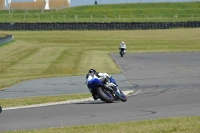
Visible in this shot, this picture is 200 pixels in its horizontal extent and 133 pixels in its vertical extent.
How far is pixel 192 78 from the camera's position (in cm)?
2780

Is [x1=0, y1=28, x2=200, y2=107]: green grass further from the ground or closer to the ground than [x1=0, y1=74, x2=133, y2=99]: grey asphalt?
closer to the ground

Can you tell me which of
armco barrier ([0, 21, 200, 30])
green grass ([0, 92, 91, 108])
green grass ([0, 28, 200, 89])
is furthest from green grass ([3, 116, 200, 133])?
armco barrier ([0, 21, 200, 30])

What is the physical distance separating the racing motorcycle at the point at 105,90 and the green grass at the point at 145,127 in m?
4.78

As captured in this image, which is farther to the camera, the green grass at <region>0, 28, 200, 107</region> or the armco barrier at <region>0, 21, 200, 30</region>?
the armco barrier at <region>0, 21, 200, 30</region>

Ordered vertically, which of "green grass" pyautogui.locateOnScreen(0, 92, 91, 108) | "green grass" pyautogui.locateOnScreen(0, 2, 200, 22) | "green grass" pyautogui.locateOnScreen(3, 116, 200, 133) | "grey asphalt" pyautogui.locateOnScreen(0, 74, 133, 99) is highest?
"green grass" pyautogui.locateOnScreen(3, 116, 200, 133)

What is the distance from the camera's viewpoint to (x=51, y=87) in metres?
25.9

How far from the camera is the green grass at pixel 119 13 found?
96000 millimetres

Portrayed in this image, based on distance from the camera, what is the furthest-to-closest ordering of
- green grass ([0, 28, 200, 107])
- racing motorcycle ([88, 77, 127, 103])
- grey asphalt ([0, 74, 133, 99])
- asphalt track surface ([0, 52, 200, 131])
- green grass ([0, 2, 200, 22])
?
green grass ([0, 2, 200, 22]) < green grass ([0, 28, 200, 107]) < grey asphalt ([0, 74, 133, 99]) < racing motorcycle ([88, 77, 127, 103]) < asphalt track surface ([0, 52, 200, 131])

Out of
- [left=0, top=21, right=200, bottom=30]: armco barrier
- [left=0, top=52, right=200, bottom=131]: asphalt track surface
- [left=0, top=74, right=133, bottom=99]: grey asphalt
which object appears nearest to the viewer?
[left=0, top=52, right=200, bottom=131]: asphalt track surface

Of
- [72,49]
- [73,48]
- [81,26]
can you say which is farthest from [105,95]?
[81,26]

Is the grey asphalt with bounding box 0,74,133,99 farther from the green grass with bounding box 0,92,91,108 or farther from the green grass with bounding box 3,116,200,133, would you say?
the green grass with bounding box 3,116,200,133

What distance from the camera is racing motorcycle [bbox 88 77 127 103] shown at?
18.1 m

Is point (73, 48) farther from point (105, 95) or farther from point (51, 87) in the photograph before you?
point (105, 95)

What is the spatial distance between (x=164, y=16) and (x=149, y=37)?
30132 mm
